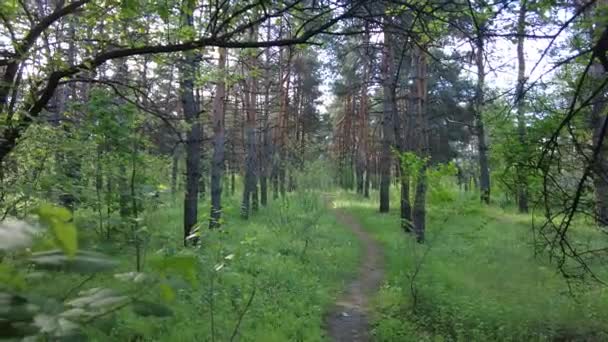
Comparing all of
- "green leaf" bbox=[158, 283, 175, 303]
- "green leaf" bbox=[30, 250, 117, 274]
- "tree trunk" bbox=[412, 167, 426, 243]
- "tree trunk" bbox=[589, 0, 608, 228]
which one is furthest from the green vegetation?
"tree trunk" bbox=[589, 0, 608, 228]

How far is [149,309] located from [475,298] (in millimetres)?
7216

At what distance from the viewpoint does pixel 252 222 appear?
581 inches

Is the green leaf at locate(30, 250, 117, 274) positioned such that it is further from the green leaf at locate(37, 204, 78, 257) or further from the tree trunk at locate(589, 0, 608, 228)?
the tree trunk at locate(589, 0, 608, 228)

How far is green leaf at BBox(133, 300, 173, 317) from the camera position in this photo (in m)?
0.88

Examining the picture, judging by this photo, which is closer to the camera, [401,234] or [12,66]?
[12,66]

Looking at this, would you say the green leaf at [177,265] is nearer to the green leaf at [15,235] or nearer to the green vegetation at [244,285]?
the green vegetation at [244,285]

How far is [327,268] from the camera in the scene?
9.32 metres

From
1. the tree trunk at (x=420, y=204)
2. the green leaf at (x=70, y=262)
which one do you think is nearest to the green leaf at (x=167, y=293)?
the green leaf at (x=70, y=262)

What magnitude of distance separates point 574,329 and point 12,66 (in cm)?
705

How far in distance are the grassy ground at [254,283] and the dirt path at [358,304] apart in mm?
197

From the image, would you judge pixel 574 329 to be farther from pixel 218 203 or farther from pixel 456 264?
Answer: pixel 218 203

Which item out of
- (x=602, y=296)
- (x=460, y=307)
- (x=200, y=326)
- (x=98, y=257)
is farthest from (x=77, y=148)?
(x=602, y=296)

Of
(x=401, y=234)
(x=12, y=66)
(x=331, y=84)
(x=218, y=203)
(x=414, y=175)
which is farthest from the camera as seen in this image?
(x=331, y=84)

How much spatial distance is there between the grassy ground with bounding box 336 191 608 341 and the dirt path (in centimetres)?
24
